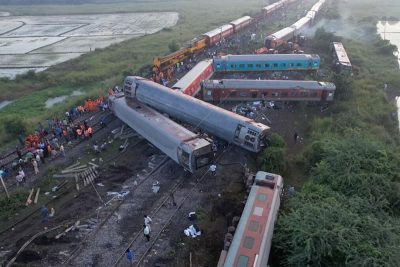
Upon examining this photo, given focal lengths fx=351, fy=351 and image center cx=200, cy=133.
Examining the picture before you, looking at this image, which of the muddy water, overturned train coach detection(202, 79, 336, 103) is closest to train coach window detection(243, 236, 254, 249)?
overturned train coach detection(202, 79, 336, 103)

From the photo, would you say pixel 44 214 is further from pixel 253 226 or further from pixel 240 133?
pixel 240 133

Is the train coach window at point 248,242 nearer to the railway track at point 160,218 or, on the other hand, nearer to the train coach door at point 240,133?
the railway track at point 160,218

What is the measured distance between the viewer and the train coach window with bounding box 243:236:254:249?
1287 centimetres

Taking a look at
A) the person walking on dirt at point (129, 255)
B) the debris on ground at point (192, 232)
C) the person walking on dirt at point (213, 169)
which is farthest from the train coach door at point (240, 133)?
the person walking on dirt at point (129, 255)

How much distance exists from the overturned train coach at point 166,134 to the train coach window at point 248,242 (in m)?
6.58

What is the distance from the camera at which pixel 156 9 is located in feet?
305

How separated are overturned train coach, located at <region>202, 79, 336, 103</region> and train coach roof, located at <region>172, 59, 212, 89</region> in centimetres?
129

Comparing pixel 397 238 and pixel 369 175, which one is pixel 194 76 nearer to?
pixel 369 175

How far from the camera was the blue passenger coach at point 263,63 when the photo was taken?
3541cm

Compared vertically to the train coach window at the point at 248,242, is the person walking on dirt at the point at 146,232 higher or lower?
lower

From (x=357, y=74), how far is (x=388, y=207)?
2277 cm

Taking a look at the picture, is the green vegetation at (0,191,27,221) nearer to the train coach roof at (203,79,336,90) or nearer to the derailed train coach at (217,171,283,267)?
the derailed train coach at (217,171,283,267)

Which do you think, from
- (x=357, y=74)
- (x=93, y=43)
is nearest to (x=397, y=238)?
(x=357, y=74)

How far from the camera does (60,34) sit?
221 ft
